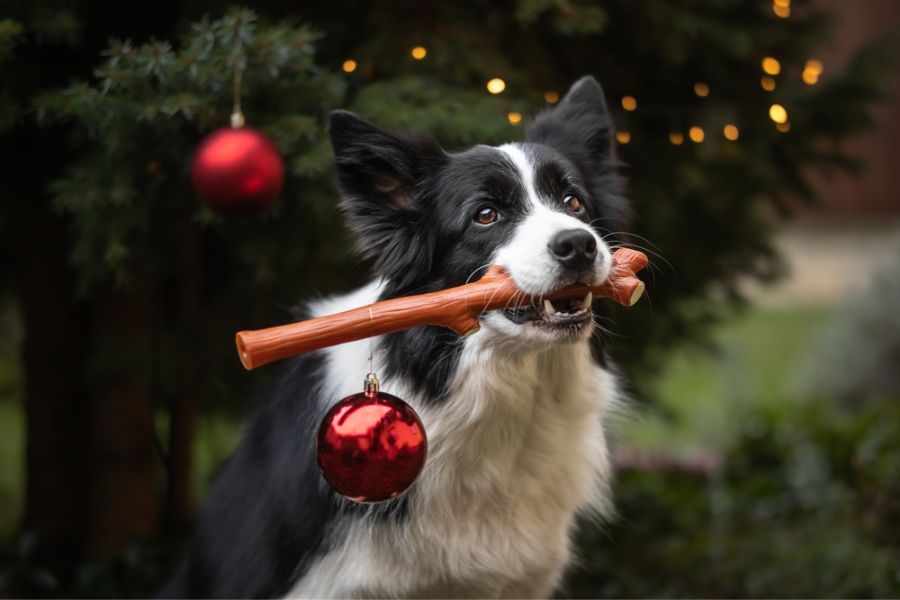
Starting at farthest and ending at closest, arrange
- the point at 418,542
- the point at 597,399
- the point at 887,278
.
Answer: the point at 887,278
the point at 597,399
the point at 418,542

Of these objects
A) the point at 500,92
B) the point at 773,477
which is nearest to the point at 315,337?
the point at 500,92

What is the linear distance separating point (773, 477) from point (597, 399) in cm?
272

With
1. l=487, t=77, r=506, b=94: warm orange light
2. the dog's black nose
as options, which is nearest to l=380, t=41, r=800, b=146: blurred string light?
l=487, t=77, r=506, b=94: warm orange light

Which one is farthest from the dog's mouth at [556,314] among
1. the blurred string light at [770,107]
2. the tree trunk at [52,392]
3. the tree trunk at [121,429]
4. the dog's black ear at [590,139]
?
the tree trunk at [52,392]

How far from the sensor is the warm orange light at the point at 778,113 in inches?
155

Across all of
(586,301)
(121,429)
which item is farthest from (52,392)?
(586,301)

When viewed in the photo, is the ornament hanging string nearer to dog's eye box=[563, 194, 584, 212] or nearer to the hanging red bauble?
the hanging red bauble

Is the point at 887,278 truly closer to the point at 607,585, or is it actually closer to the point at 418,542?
the point at 607,585

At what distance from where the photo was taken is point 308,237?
3553 mm

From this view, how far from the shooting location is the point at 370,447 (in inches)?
86.4

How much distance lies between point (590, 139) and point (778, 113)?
1.36 metres

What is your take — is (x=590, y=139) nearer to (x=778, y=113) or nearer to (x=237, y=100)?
(x=237, y=100)

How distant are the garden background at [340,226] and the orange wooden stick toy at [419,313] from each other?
2.12 feet

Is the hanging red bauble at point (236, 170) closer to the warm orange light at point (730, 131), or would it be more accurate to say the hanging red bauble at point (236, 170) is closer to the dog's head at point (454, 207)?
the dog's head at point (454, 207)
